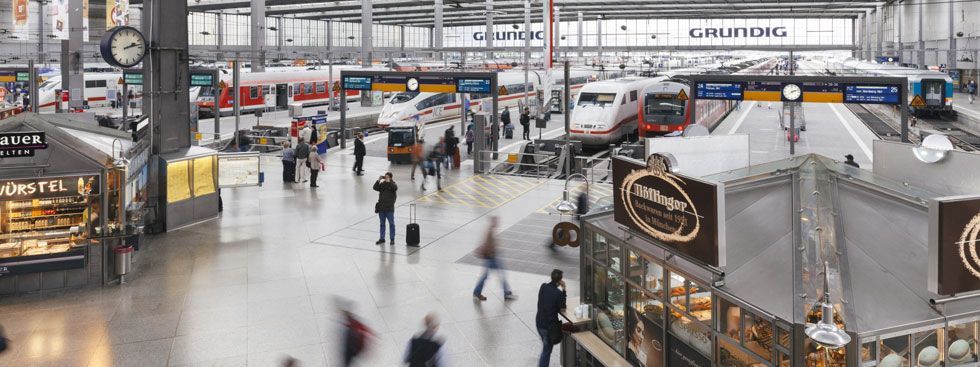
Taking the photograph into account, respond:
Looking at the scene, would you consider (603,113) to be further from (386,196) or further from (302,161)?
(386,196)

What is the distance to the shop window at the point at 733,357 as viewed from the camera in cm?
626

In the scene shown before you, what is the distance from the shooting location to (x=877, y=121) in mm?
45812

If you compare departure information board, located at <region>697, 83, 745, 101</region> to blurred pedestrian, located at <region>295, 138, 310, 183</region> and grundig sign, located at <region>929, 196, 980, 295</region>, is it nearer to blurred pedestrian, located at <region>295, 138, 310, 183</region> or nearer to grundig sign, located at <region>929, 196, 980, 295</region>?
blurred pedestrian, located at <region>295, 138, 310, 183</region>

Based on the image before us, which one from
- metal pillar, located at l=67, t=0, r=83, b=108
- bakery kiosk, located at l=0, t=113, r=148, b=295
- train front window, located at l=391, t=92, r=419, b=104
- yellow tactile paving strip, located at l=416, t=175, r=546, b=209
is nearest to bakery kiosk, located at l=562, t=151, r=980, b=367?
bakery kiosk, located at l=0, t=113, r=148, b=295

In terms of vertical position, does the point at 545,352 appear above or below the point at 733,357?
below

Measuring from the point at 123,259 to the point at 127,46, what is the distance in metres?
5.71

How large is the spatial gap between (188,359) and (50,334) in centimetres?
222

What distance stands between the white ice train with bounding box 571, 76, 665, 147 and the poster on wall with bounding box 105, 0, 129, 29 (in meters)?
21.8

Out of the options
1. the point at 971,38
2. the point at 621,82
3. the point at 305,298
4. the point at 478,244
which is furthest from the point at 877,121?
the point at 305,298

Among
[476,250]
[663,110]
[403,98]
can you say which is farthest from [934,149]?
[403,98]

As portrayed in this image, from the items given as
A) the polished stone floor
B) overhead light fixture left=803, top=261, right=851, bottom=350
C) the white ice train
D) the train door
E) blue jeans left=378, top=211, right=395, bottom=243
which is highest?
the train door

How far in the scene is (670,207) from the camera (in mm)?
6793

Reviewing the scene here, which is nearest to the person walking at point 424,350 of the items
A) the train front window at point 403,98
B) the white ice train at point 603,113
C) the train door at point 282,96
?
the white ice train at point 603,113

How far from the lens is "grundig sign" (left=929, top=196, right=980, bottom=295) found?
5.24m
